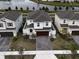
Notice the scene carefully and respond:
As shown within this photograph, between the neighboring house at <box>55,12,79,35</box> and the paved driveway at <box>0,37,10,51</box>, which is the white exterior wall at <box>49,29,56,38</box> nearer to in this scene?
the neighboring house at <box>55,12,79,35</box>

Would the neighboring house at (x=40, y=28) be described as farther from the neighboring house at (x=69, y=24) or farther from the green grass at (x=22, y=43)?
the neighboring house at (x=69, y=24)

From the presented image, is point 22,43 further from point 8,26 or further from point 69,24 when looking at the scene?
point 69,24

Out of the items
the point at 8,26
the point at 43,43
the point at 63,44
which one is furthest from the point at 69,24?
the point at 8,26

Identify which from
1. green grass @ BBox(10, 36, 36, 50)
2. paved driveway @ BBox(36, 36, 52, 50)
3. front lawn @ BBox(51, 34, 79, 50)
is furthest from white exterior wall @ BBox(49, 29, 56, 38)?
green grass @ BBox(10, 36, 36, 50)

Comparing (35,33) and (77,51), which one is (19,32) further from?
(77,51)

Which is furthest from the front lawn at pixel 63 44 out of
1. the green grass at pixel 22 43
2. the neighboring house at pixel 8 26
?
the neighboring house at pixel 8 26

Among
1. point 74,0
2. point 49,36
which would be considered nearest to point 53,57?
point 49,36

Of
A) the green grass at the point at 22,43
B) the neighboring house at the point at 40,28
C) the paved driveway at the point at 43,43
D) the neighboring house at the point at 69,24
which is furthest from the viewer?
the neighboring house at the point at 69,24

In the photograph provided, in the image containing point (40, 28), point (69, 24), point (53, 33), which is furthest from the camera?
point (69, 24)
